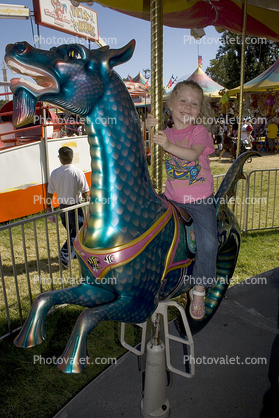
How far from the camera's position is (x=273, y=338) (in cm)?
272

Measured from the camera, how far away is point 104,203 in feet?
4.21

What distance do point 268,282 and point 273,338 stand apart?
1.01 m

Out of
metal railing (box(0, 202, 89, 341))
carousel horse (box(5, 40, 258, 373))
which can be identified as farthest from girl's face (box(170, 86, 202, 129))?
metal railing (box(0, 202, 89, 341))

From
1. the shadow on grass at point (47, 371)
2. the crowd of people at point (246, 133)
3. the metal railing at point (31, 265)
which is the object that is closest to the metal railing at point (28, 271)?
the metal railing at point (31, 265)

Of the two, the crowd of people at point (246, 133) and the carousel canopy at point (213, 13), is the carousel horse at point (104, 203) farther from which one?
the crowd of people at point (246, 133)

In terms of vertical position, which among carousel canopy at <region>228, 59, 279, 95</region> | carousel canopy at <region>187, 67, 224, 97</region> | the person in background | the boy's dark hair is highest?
carousel canopy at <region>187, 67, 224, 97</region>

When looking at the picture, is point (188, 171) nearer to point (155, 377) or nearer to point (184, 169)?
point (184, 169)

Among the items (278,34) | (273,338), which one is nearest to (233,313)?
(273,338)

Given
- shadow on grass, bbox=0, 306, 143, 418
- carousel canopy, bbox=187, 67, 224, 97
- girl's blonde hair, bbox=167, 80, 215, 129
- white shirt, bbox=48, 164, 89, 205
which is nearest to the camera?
girl's blonde hair, bbox=167, 80, 215, 129

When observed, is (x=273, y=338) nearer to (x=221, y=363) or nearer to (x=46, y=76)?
(x=221, y=363)

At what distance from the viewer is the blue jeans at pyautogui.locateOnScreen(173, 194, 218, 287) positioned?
5.46ft

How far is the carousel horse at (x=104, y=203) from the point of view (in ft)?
3.74

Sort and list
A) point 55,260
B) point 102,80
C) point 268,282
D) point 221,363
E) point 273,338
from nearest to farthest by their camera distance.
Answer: point 102,80
point 221,363
point 273,338
point 268,282
point 55,260

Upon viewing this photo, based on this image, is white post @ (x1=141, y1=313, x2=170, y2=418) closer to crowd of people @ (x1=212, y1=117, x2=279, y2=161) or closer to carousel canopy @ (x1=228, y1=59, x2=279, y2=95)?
crowd of people @ (x1=212, y1=117, x2=279, y2=161)
